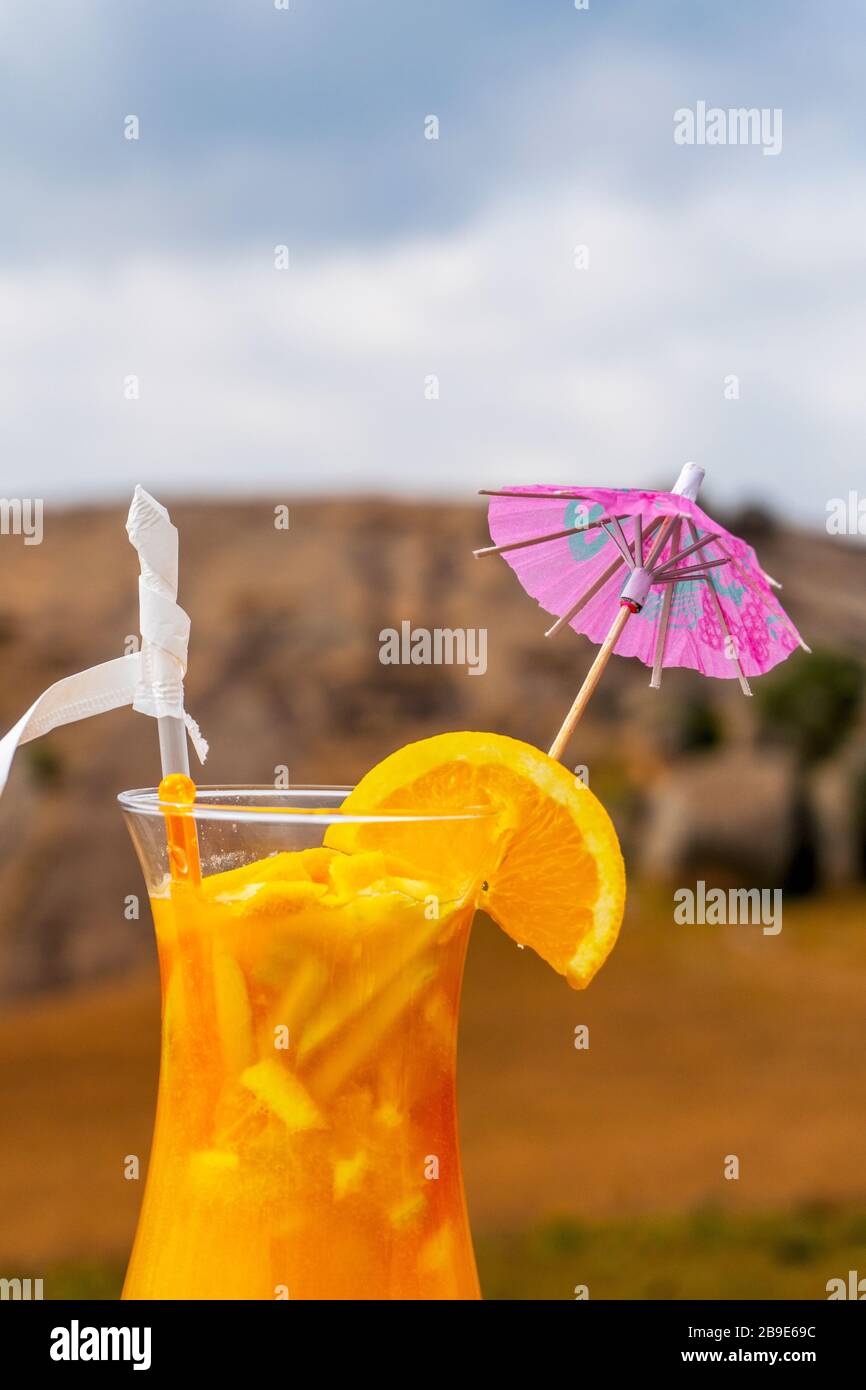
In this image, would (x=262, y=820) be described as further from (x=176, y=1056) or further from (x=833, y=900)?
(x=833, y=900)

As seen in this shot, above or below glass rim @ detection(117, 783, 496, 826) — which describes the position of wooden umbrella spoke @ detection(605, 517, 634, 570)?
above

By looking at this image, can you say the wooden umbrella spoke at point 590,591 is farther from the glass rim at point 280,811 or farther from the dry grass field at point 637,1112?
the dry grass field at point 637,1112

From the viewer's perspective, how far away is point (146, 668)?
101cm

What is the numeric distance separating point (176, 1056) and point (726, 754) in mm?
6920

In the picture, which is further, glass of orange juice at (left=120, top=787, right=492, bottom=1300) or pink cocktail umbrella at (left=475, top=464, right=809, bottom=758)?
pink cocktail umbrella at (left=475, top=464, right=809, bottom=758)

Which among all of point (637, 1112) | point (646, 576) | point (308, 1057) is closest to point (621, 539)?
point (646, 576)

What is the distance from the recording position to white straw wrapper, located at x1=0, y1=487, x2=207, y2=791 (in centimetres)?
98

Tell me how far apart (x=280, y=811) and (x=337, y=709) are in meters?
6.33

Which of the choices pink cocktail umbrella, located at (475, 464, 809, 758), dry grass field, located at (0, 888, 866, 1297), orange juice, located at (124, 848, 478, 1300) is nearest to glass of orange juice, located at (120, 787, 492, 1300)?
orange juice, located at (124, 848, 478, 1300)

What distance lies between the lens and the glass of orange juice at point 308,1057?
3.10ft

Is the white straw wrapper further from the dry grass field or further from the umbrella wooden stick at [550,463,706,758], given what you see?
the dry grass field

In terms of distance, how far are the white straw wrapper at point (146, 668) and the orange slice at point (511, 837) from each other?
0.16 metres

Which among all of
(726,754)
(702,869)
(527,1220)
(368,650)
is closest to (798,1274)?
(527,1220)

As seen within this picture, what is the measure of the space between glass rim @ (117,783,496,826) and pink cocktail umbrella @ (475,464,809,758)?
13cm
